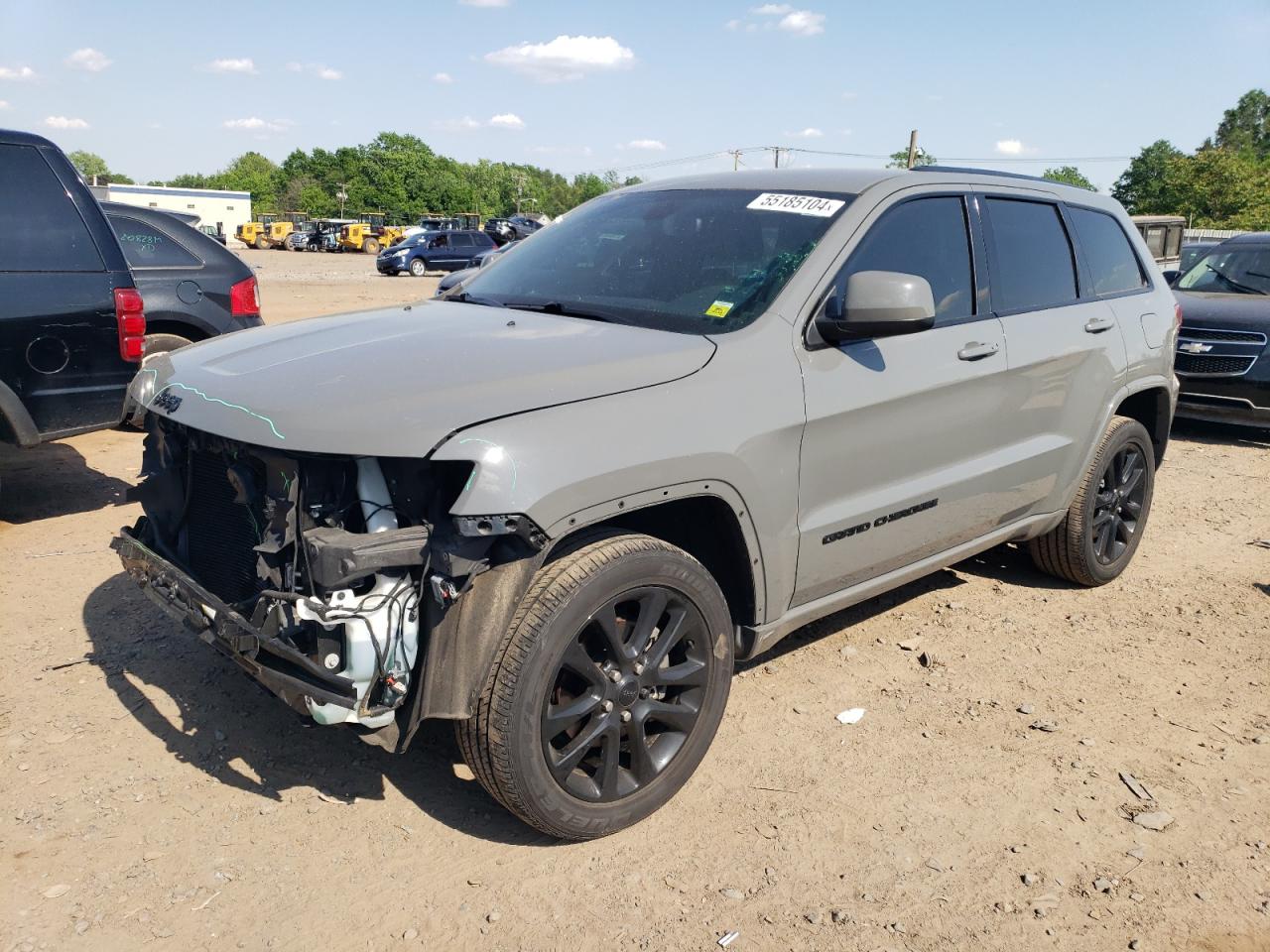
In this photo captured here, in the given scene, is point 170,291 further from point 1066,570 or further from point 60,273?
point 1066,570

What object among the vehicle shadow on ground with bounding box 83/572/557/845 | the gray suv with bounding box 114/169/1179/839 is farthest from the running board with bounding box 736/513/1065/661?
the vehicle shadow on ground with bounding box 83/572/557/845

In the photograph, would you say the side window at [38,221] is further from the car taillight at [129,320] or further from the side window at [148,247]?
the side window at [148,247]

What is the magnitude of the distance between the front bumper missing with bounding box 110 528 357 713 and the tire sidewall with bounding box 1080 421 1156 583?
11.9 feet

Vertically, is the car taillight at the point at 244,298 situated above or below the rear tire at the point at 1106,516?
above

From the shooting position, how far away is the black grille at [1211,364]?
862 cm

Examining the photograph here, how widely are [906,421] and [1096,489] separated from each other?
1.73m

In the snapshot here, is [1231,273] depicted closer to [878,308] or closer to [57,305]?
[878,308]

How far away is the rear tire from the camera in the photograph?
15.6 ft

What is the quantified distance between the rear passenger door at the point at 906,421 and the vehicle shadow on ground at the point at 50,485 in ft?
13.2

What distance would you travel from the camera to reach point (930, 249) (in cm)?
384

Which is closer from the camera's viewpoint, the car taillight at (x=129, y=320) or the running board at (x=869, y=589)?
the running board at (x=869, y=589)

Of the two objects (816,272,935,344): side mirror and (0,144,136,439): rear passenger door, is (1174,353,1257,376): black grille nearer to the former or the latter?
(816,272,935,344): side mirror

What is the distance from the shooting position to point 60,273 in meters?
5.31

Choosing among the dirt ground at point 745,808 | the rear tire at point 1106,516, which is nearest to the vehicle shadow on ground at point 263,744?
the dirt ground at point 745,808
